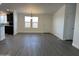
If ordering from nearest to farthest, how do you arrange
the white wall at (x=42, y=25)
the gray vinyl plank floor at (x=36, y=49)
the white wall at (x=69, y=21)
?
the gray vinyl plank floor at (x=36, y=49) → the white wall at (x=69, y=21) → the white wall at (x=42, y=25)

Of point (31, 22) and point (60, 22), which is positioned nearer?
point (60, 22)

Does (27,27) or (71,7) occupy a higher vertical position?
(71,7)

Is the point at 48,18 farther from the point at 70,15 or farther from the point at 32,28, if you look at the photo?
the point at 70,15

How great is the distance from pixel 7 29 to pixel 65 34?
16.9 feet

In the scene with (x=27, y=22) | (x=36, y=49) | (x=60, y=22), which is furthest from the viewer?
(x=27, y=22)

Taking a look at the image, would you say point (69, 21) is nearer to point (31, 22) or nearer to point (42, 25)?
point (42, 25)

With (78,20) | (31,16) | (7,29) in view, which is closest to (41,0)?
(78,20)

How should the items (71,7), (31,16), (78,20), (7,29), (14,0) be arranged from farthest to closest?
(31,16) < (7,29) < (71,7) < (78,20) < (14,0)

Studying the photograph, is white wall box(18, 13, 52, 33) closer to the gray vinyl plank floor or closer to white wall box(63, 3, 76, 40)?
white wall box(63, 3, 76, 40)

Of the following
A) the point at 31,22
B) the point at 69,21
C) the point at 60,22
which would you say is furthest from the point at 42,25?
the point at 69,21

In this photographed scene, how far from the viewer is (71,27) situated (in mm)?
6445

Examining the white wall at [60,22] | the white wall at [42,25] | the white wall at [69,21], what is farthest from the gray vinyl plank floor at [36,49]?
the white wall at [42,25]

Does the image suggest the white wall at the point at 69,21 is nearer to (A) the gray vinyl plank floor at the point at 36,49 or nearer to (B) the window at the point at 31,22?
(A) the gray vinyl plank floor at the point at 36,49

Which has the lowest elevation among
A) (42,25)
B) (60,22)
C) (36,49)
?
(36,49)
